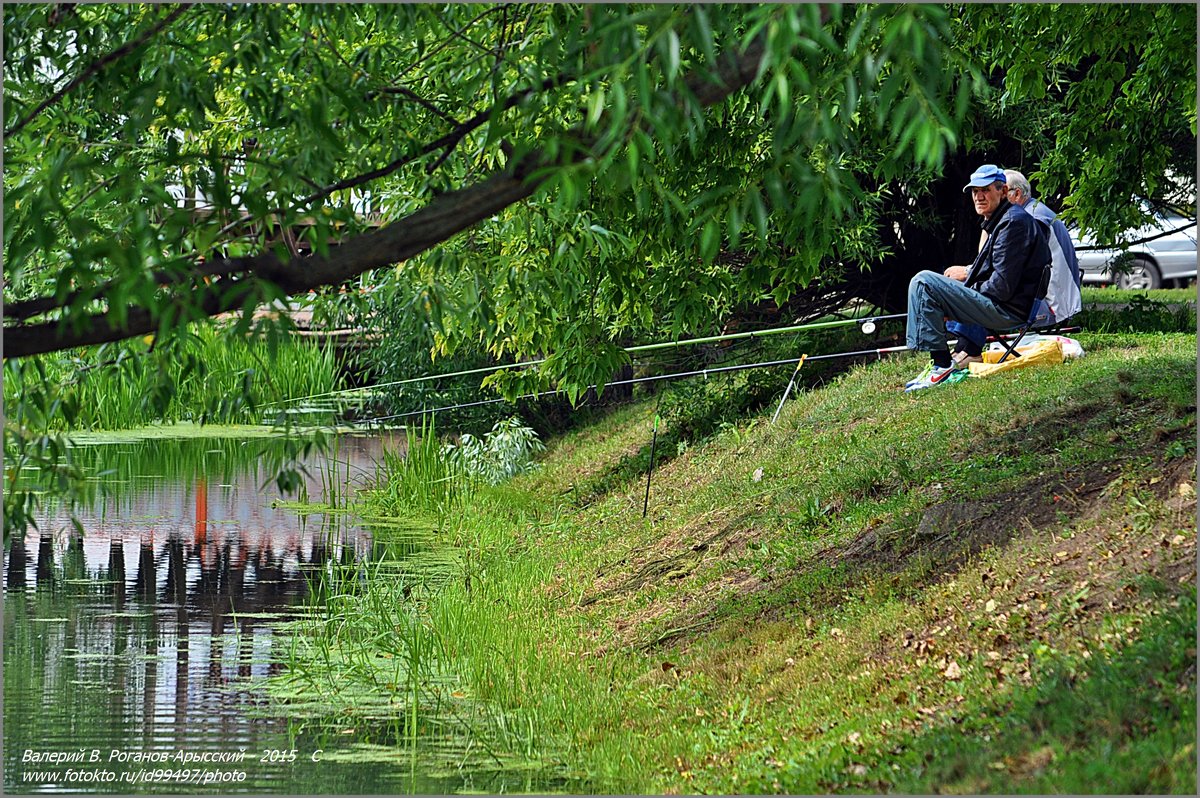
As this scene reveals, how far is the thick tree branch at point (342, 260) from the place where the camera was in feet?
14.4

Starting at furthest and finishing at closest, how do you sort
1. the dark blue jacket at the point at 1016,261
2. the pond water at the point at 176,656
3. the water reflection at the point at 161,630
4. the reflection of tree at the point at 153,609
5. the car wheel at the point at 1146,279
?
the car wheel at the point at 1146,279
the dark blue jacket at the point at 1016,261
the reflection of tree at the point at 153,609
the water reflection at the point at 161,630
the pond water at the point at 176,656

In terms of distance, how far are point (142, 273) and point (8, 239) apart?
164 centimetres

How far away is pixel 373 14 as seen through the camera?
21.0ft

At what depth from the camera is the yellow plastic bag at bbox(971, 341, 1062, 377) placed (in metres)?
10.1

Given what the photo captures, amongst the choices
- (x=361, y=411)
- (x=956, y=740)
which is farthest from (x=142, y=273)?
(x=361, y=411)

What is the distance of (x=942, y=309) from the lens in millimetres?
9320

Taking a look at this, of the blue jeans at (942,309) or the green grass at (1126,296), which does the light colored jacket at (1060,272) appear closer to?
the blue jeans at (942,309)

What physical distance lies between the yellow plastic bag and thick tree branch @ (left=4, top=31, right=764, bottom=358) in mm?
6229

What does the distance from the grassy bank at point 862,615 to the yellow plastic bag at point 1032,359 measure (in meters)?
0.19

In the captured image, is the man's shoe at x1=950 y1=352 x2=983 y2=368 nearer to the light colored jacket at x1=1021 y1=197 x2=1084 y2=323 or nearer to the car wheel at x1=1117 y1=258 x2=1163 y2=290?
the light colored jacket at x1=1021 y1=197 x2=1084 y2=323

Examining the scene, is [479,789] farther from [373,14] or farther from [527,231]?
[373,14]

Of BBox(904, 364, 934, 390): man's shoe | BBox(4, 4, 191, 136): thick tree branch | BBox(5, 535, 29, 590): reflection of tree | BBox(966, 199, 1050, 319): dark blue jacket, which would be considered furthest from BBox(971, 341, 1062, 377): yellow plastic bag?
BBox(5, 535, 29, 590): reflection of tree

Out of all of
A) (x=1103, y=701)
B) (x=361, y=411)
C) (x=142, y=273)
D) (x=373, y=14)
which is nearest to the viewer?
(x=142, y=273)

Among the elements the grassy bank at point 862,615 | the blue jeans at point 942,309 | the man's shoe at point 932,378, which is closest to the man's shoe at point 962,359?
the man's shoe at point 932,378
